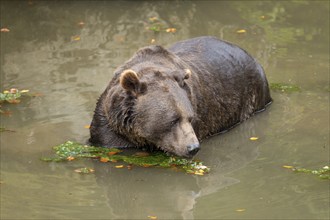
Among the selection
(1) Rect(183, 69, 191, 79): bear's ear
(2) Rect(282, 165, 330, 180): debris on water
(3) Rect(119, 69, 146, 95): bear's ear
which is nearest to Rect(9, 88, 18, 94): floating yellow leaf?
(3) Rect(119, 69, 146, 95): bear's ear

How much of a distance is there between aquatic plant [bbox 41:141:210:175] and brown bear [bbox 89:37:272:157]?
15cm

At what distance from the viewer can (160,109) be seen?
8.39 meters

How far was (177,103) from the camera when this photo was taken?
8.41 m

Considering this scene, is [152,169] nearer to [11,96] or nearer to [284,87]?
[11,96]

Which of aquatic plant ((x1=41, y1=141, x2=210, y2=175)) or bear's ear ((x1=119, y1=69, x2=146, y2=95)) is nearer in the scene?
bear's ear ((x1=119, y1=69, x2=146, y2=95))

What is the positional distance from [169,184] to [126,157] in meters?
0.80

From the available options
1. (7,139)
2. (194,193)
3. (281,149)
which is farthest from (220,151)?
(7,139)

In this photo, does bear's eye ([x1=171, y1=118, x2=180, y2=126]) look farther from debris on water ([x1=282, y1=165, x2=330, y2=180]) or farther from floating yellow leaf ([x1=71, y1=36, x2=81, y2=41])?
floating yellow leaf ([x1=71, y1=36, x2=81, y2=41])

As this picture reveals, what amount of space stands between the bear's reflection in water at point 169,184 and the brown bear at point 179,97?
1.03 ft

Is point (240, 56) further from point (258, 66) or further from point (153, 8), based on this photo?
point (153, 8)

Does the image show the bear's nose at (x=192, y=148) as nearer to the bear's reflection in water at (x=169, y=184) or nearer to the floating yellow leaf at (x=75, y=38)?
the bear's reflection in water at (x=169, y=184)

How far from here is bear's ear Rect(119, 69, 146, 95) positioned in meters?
8.45

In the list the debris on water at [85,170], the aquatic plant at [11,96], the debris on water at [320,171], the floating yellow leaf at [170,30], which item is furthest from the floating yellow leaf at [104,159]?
the floating yellow leaf at [170,30]

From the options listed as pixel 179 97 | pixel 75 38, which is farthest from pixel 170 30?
pixel 179 97
